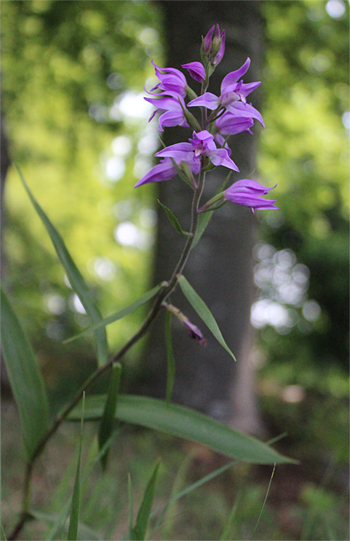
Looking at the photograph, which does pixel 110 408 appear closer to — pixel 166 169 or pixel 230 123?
pixel 166 169

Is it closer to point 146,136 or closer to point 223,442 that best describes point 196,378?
point 223,442

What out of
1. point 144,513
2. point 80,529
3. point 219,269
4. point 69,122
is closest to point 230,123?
point 144,513

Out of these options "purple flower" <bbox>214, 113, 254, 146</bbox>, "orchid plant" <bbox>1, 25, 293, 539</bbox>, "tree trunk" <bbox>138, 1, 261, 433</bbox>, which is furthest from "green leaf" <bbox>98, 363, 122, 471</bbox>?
"tree trunk" <bbox>138, 1, 261, 433</bbox>

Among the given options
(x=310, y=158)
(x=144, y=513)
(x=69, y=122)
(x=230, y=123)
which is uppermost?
(x=69, y=122)

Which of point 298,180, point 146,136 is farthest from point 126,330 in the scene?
point 298,180

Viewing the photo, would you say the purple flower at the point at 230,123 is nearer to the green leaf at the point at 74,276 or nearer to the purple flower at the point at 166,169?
the purple flower at the point at 166,169

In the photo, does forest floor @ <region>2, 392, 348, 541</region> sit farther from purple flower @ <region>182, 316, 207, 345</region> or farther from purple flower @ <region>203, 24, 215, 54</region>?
purple flower @ <region>203, 24, 215, 54</region>
